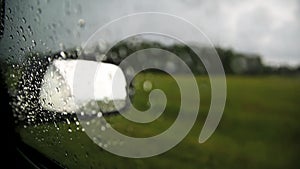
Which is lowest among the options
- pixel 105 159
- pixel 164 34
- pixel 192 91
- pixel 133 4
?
pixel 105 159

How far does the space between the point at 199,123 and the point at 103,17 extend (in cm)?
73

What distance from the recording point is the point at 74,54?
2396 millimetres

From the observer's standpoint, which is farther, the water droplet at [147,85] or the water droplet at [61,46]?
the water droplet at [61,46]

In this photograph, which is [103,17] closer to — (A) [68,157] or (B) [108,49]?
(B) [108,49]

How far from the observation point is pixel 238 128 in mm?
1597

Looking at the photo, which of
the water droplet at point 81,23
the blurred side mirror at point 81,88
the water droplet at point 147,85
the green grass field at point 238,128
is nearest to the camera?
the green grass field at point 238,128

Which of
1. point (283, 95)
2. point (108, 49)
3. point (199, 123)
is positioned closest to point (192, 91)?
point (199, 123)

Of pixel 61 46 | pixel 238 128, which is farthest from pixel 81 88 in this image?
pixel 238 128

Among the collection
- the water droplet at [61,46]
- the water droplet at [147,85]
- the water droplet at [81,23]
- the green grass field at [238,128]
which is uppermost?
the water droplet at [81,23]

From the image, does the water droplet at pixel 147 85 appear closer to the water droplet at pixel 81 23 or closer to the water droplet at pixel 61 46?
the water droplet at pixel 81 23

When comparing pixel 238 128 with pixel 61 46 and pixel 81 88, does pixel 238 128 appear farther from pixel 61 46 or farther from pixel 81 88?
pixel 61 46

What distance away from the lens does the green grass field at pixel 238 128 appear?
142cm

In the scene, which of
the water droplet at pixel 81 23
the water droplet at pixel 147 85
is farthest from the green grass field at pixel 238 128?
the water droplet at pixel 81 23

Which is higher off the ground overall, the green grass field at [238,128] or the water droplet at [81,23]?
the water droplet at [81,23]
